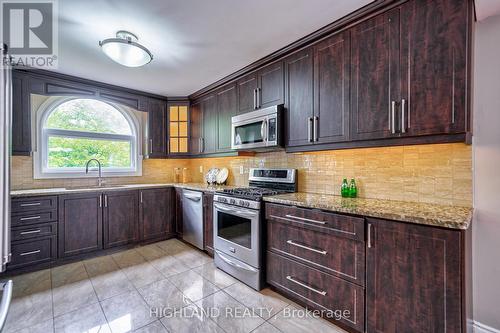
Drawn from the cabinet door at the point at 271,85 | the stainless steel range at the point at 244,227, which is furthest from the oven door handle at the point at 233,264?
the cabinet door at the point at 271,85

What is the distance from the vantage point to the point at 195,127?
3914 mm

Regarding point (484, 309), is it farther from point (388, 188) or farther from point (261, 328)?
point (261, 328)

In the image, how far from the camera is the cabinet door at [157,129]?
383 centimetres

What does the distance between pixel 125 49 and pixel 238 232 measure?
2036mm

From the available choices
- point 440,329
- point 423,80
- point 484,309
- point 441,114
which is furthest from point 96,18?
point 484,309

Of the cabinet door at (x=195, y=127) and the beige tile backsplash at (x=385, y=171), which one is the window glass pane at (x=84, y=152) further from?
the cabinet door at (x=195, y=127)

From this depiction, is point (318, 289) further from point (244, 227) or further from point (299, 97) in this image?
point (299, 97)

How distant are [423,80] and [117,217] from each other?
12.2 feet

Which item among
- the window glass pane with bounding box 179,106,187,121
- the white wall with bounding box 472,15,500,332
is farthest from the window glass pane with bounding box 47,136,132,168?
the white wall with bounding box 472,15,500,332

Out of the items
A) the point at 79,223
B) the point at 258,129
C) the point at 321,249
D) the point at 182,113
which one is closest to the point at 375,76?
the point at 258,129

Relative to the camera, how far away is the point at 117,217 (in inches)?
125

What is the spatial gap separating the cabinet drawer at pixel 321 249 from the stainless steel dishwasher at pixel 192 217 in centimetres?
Result: 129

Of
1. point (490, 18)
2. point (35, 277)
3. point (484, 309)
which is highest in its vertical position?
point (490, 18)

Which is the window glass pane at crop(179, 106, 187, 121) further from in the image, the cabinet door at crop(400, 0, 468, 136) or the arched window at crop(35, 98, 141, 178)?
the cabinet door at crop(400, 0, 468, 136)
